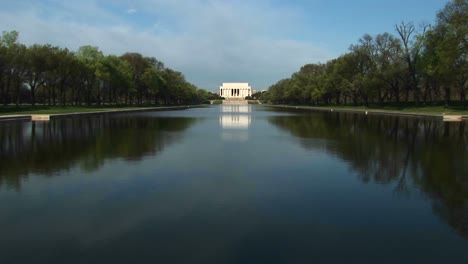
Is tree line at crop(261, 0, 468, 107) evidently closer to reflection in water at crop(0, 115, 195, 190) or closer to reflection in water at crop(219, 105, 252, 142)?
reflection in water at crop(219, 105, 252, 142)

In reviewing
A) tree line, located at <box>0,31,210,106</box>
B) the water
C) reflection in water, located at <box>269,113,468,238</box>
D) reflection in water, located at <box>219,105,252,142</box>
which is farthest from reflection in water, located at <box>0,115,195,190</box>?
tree line, located at <box>0,31,210,106</box>

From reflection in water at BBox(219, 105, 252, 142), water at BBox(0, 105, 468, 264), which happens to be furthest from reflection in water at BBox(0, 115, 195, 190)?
reflection in water at BBox(219, 105, 252, 142)

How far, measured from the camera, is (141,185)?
10.3m

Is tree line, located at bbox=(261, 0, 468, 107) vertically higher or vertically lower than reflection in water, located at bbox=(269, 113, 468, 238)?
higher

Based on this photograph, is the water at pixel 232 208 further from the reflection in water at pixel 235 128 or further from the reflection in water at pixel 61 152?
the reflection in water at pixel 235 128

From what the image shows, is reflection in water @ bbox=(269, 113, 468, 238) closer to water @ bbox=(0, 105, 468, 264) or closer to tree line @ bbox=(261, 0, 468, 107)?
water @ bbox=(0, 105, 468, 264)

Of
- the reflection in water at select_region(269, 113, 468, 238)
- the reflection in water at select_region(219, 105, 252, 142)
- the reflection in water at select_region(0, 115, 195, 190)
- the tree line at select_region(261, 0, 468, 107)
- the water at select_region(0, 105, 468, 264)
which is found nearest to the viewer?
the water at select_region(0, 105, 468, 264)

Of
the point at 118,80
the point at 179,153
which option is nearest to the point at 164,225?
the point at 179,153

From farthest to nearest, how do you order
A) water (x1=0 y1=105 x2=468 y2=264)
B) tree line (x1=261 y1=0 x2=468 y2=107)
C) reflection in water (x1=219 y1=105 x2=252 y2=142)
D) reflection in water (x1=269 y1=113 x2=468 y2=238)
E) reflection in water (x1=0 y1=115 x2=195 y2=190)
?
1. tree line (x1=261 y1=0 x2=468 y2=107)
2. reflection in water (x1=219 y1=105 x2=252 y2=142)
3. reflection in water (x1=0 y1=115 x2=195 y2=190)
4. reflection in water (x1=269 y1=113 x2=468 y2=238)
5. water (x1=0 y1=105 x2=468 y2=264)

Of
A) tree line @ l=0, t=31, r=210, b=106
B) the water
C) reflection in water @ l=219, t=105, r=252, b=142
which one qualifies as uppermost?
tree line @ l=0, t=31, r=210, b=106

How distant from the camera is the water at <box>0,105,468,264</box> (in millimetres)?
6094

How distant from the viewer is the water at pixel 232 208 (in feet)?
20.0

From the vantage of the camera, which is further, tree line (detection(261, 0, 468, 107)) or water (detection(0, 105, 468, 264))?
tree line (detection(261, 0, 468, 107))

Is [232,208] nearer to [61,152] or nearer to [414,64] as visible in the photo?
[61,152]
